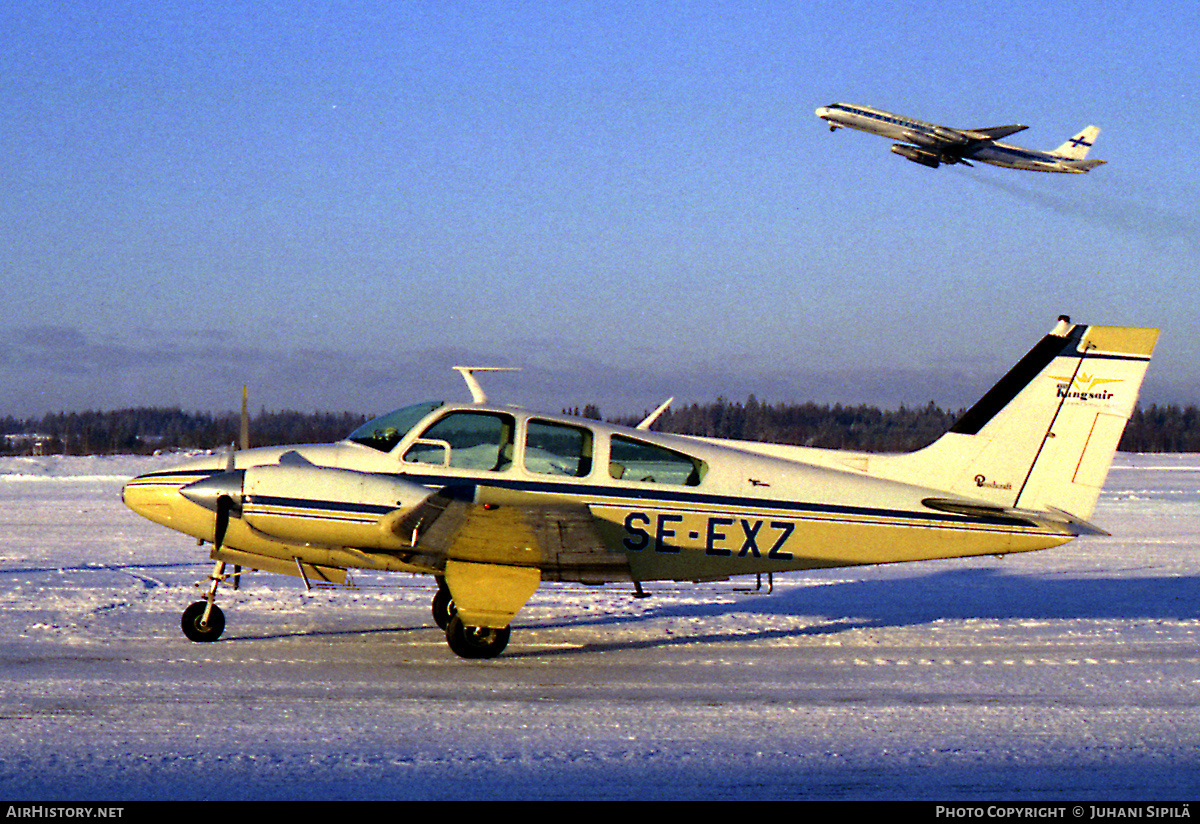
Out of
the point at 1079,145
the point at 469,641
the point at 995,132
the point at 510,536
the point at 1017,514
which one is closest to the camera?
the point at 510,536

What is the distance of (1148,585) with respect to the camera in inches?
512

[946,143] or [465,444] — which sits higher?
[946,143]

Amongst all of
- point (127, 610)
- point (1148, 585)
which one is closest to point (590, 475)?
point (127, 610)

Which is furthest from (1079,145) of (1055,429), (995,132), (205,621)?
(205,621)

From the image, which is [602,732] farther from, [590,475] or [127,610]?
[127,610]

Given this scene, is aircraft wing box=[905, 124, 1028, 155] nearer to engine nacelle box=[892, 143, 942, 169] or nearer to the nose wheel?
engine nacelle box=[892, 143, 942, 169]

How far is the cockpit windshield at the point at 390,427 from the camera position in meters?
8.70

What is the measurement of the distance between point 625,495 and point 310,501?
263 centimetres

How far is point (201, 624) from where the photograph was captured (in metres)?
8.70

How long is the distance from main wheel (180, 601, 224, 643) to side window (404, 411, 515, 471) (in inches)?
85.5

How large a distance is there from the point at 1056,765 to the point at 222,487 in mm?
6203

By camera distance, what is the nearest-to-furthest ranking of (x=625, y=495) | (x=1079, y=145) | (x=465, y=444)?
(x=465, y=444)
(x=625, y=495)
(x=1079, y=145)

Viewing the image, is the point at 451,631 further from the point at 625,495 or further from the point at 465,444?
the point at 625,495

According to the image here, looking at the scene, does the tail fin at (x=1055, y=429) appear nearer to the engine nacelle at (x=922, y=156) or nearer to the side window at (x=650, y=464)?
the side window at (x=650, y=464)
